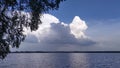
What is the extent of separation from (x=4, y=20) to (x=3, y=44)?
198cm

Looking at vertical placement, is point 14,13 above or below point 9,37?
above

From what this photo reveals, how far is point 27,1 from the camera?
76.2 ft

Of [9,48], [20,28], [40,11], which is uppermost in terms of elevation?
[40,11]

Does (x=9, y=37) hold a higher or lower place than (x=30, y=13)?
lower

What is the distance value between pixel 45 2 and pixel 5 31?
405 centimetres

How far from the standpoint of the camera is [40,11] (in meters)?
23.7

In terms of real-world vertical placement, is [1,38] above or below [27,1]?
below

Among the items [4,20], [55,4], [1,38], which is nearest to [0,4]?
[4,20]

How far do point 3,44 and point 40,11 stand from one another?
13.4 ft

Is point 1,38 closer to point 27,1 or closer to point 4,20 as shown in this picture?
point 4,20

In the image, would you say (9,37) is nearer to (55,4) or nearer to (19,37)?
(19,37)

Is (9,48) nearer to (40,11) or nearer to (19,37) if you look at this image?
(19,37)

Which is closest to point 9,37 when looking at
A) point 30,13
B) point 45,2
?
point 30,13

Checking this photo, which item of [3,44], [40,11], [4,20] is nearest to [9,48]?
[3,44]
